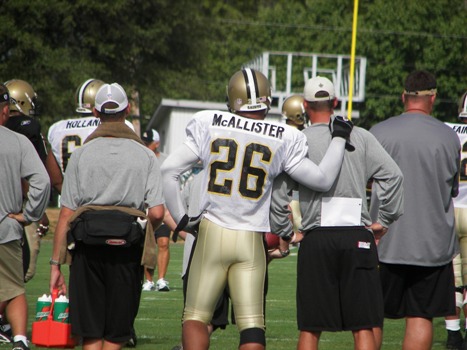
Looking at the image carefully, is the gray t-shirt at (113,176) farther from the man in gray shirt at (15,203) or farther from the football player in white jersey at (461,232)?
the football player in white jersey at (461,232)

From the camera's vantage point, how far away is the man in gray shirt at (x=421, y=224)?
750 cm

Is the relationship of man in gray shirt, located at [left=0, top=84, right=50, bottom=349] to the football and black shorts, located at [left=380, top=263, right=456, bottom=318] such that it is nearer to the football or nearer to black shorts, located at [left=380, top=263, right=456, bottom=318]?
the football

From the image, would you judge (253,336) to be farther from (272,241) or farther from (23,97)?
(23,97)

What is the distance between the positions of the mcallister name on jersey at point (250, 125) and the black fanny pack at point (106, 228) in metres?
0.87

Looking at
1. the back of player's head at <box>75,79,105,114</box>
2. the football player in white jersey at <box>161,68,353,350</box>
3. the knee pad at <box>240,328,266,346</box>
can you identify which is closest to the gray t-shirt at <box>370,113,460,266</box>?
the football player in white jersey at <box>161,68,353,350</box>

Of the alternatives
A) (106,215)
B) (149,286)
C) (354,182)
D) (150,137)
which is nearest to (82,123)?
(106,215)

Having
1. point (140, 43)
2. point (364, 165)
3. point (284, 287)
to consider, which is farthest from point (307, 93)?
point (140, 43)

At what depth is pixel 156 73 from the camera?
41781 millimetres

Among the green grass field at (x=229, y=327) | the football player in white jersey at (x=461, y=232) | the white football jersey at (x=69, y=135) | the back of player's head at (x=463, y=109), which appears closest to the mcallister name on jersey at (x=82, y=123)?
the white football jersey at (x=69, y=135)

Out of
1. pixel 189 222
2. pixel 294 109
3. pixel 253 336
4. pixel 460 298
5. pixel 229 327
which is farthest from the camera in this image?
pixel 229 327

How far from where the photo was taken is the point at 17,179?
7.71 metres

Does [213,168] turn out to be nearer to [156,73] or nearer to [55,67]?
[55,67]

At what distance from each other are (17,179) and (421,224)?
2860mm

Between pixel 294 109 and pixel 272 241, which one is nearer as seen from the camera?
pixel 272 241
